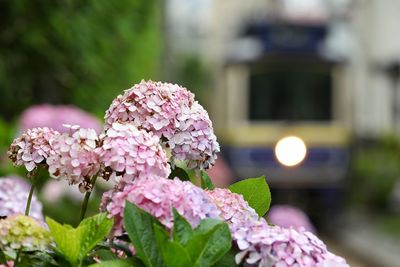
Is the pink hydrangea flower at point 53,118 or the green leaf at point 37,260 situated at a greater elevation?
the green leaf at point 37,260

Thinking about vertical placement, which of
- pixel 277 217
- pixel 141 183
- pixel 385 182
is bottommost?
pixel 385 182

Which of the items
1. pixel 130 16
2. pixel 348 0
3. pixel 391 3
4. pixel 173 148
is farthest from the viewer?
pixel 391 3

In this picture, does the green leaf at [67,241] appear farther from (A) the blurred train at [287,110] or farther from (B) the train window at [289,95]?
(B) the train window at [289,95]

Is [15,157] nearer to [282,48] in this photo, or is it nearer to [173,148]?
[173,148]

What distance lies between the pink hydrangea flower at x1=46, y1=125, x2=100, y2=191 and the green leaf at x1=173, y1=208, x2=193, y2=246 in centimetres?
25

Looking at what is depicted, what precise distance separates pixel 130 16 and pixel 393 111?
21972mm

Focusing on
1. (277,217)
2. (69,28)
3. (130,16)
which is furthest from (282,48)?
(277,217)

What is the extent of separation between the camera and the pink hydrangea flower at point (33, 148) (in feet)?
5.89

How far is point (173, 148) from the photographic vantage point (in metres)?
1.83

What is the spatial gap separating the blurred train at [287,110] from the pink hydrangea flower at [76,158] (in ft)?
42.9

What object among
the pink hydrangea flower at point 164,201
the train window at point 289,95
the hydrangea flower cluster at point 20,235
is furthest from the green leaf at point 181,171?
the train window at point 289,95

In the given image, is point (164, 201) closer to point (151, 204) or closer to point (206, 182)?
point (151, 204)

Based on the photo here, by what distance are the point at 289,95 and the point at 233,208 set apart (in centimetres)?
1385

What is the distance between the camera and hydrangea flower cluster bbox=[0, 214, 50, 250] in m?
1.54
